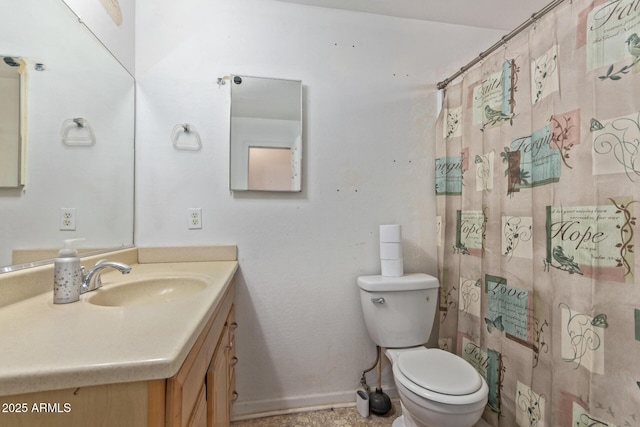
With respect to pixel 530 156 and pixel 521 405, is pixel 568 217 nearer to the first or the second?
pixel 530 156

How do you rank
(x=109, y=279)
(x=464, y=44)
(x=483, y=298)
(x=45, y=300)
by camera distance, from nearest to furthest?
1. (x=45, y=300)
2. (x=109, y=279)
3. (x=483, y=298)
4. (x=464, y=44)

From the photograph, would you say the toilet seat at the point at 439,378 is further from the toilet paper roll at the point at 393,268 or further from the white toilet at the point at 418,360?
the toilet paper roll at the point at 393,268

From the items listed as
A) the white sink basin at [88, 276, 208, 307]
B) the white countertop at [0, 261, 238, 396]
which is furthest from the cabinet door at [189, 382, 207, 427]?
the white sink basin at [88, 276, 208, 307]

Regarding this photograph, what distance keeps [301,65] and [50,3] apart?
40.8 inches

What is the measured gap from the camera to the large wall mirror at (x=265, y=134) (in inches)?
55.8

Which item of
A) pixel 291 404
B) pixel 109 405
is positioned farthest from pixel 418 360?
pixel 109 405

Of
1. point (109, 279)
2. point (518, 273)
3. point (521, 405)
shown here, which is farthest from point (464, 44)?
point (109, 279)

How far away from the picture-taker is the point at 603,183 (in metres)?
0.80

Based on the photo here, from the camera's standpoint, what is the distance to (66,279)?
756mm

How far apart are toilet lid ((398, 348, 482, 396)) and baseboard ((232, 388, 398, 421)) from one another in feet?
1.78

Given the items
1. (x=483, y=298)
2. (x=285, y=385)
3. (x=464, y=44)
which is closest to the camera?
(x=483, y=298)

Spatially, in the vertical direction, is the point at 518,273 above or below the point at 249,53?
below

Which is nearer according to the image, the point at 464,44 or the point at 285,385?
the point at 285,385

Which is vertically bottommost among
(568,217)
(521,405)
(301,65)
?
(521,405)
